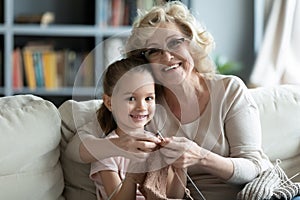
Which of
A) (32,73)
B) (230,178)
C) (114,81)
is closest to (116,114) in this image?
(114,81)

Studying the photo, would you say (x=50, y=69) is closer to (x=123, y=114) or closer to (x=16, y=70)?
(x=16, y=70)

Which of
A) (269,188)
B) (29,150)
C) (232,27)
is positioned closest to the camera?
(269,188)

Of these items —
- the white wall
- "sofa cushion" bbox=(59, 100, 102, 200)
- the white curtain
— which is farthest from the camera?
the white wall

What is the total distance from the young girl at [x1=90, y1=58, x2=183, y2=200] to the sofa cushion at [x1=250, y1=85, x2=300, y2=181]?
18.7 inches

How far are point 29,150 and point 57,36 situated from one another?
2.29 m

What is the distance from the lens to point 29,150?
206 centimetres

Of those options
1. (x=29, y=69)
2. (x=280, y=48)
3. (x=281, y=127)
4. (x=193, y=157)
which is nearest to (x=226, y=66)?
(x=280, y=48)

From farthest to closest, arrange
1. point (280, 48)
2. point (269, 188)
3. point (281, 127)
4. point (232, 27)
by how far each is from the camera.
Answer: point (232, 27), point (280, 48), point (281, 127), point (269, 188)

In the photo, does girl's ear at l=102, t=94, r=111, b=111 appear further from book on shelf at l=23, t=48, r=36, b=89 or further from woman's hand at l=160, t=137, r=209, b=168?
book on shelf at l=23, t=48, r=36, b=89

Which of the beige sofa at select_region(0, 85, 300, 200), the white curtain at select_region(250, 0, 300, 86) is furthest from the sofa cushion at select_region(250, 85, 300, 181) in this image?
the white curtain at select_region(250, 0, 300, 86)

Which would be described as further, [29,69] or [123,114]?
[29,69]

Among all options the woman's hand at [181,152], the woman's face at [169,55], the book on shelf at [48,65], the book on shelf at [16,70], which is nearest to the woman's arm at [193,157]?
the woman's hand at [181,152]

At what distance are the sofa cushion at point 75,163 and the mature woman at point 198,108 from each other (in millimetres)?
95

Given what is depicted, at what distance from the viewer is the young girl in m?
1.86
